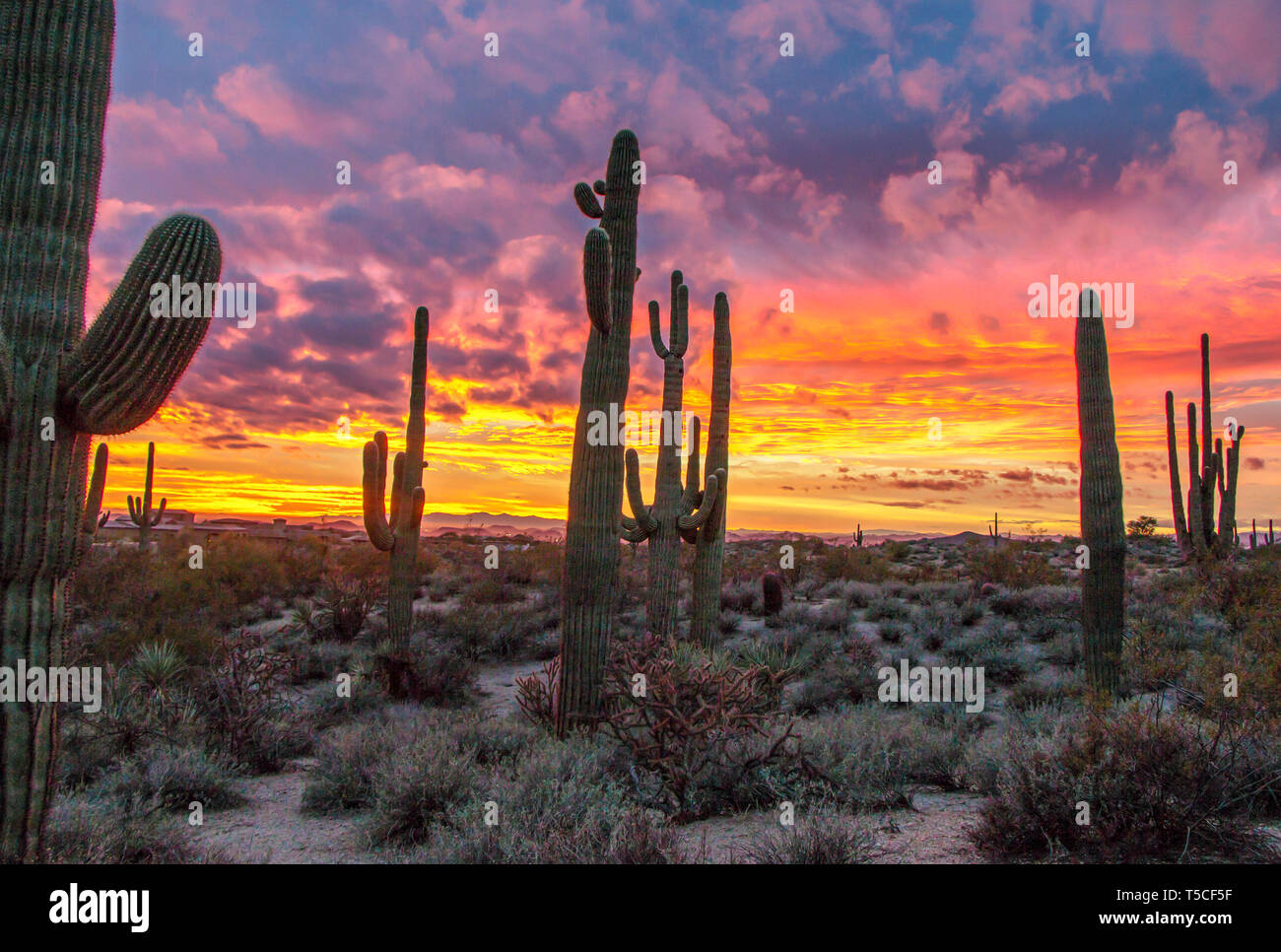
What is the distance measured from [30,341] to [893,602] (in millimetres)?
17127

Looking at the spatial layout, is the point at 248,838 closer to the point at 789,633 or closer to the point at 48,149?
the point at 48,149

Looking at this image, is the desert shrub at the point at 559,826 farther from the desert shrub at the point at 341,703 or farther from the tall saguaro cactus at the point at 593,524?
the desert shrub at the point at 341,703

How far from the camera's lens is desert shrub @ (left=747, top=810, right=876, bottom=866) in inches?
186

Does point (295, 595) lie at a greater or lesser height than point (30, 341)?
lesser

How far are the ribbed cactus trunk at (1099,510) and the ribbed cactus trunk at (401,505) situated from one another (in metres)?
9.58

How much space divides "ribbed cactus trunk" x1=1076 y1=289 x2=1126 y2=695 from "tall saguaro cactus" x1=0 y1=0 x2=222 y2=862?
33.2 feet

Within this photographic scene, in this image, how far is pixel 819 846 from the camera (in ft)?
15.5

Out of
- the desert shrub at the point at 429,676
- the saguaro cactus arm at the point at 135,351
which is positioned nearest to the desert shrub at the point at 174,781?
the saguaro cactus arm at the point at 135,351

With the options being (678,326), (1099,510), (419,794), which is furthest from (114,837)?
(1099,510)

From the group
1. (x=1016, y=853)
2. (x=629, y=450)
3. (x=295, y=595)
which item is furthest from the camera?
(x=295, y=595)

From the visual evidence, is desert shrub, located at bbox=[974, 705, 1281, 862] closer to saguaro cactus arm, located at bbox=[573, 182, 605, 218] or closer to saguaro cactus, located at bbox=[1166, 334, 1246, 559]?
saguaro cactus arm, located at bbox=[573, 182, 605, 218]

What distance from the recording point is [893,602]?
1798 cm
